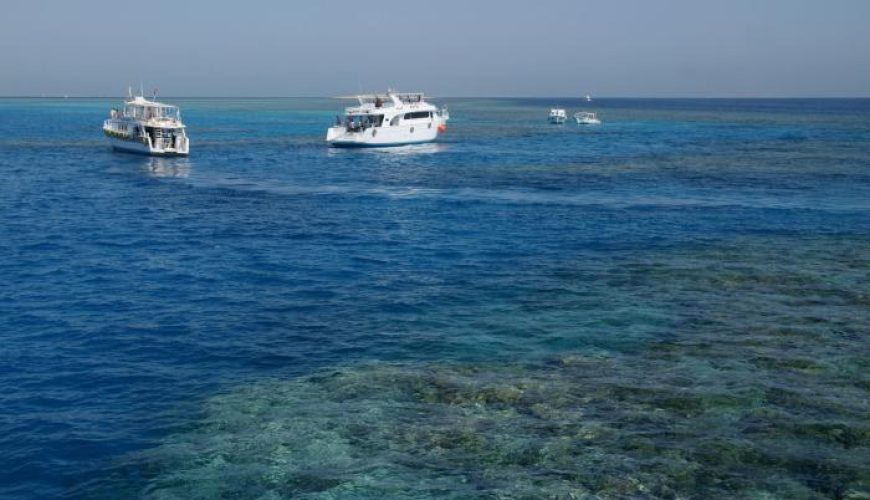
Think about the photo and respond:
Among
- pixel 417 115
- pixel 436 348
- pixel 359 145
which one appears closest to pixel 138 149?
pixel 359 145

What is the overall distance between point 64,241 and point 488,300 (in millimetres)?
23059

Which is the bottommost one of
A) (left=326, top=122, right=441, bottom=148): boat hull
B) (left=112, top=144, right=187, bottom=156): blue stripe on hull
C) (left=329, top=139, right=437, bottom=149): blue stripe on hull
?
(left=112, top=144, right=187, bottom=156): blue stripe on hull

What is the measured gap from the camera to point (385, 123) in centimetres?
9388

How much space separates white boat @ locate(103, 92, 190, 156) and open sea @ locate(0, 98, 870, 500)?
31212mm

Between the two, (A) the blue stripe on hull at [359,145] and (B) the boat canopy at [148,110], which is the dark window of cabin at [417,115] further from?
(B) the boat canopy at [148,110]

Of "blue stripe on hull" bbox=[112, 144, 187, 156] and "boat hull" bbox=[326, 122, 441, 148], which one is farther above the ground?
"boat hull" bbox=[326, 122, 441, 148]

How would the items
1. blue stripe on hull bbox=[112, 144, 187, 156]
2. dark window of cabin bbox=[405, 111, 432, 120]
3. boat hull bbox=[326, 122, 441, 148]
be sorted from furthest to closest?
dark window of cabin bbox=[405, 111, 432, 120] < boat hull bbox=[326, 122, 441, 148] < blue stripe on hull bbox=[112, 144, 187, 156]

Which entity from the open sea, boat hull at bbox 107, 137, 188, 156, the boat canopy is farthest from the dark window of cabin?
the open sea

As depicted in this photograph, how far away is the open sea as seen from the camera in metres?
14.3

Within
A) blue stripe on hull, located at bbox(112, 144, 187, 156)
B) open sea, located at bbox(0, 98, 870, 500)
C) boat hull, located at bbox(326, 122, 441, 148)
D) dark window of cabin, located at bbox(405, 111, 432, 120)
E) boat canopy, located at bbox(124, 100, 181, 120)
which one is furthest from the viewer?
dark window of cabin, located at bbox(405, 111, 432, 120)

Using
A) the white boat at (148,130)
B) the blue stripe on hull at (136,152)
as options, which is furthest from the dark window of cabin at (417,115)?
the blue stripe on hull at (136,152)

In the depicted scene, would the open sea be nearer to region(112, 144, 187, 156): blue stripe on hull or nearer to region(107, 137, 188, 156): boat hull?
region(107, 137, 188, 156): boat hull

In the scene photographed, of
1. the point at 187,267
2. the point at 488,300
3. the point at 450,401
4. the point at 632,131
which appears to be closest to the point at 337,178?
the point at 187,267

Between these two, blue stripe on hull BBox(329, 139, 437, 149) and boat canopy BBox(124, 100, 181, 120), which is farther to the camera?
blue stripe on hull BBox(329, 139, 437, 149)
